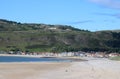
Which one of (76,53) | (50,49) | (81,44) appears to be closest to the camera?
(76,53)

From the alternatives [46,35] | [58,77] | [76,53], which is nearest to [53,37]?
[46,35]

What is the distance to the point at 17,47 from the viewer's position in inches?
6993

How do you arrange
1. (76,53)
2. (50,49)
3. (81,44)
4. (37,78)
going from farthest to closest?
1. (81,44)
2. (50,49)
3. (76,53)
4. (37,78)

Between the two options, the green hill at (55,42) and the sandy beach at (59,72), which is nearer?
the sandy beach at (59,72)

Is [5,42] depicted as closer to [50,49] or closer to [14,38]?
[14,38]

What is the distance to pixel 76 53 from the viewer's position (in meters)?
162

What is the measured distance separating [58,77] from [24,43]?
143 metres

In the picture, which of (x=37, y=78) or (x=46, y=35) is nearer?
(x=37, y=78)

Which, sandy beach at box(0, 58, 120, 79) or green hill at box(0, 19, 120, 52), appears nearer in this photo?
sandy beach at box(0, 58, 120, 79)

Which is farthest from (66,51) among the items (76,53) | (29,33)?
(29,33)

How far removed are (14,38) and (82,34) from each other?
90.4 ft

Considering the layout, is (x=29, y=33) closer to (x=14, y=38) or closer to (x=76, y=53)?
(x=14, y=38)

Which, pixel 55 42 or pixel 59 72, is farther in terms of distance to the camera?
pixel 55 42

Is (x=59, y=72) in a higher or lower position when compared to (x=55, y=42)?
lower
